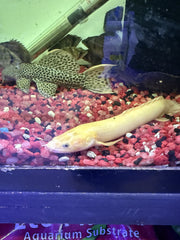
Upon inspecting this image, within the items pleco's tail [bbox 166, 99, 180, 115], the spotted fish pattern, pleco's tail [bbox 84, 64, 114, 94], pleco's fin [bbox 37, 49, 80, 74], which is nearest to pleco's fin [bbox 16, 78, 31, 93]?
the spotted fish pattern

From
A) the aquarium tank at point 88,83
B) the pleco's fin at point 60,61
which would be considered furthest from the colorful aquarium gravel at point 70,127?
the pleco's fin at point 60,61

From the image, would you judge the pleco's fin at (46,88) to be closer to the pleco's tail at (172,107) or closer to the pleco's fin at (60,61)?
the pleco's fin at (60,61)

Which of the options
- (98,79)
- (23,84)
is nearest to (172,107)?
(98,79)

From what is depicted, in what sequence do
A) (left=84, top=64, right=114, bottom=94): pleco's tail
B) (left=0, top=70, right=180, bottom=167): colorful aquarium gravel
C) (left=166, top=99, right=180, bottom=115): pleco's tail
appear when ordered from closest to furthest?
(left=0, top=70, right=180, bottom=167): colorful aquarium gravel → (left=84, top=64, right=114, bottom=94): pleco's tail → (left=166, top=99, right=180, bottom=115): pleco's tail

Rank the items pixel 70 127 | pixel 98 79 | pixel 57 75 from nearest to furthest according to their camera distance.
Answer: pixel 70 127
pixel 98 79
pixel 57 75

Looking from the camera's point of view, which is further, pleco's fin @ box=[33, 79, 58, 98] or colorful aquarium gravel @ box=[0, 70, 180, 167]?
pleco's fin @ box=[33, 79, 58, 98]

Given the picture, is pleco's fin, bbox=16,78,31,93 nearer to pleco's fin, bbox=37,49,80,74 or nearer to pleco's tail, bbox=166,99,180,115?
pleco's fin, bbox=37,49,80,74

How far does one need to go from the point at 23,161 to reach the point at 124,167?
52 cm

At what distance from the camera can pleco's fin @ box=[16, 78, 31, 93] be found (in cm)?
172

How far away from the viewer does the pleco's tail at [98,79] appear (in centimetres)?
160

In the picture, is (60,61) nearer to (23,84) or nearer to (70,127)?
(23,84)

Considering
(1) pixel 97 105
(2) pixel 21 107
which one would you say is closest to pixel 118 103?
(1) pixel 97 105

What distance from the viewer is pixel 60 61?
5.45ft

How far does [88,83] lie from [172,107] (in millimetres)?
564
